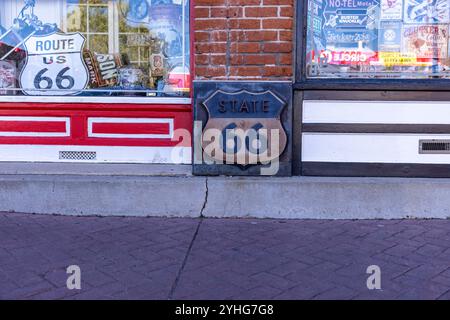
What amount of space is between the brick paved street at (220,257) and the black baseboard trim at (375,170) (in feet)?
1.78

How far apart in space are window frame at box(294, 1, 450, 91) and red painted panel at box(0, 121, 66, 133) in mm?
2793

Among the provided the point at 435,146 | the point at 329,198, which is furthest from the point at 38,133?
the point at 435,146

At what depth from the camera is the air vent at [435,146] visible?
5.43 meters

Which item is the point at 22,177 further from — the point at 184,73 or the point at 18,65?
the point at 184,73

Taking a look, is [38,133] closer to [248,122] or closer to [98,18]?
[98,18]

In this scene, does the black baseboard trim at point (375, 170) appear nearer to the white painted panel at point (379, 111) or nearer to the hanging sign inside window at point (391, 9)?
the white painted panel at point (379, 111)

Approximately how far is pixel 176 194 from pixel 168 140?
907 millimetres

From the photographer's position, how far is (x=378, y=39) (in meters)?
5.62

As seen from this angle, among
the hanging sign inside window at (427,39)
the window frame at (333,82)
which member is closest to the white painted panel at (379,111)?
the window frame at (333,82)

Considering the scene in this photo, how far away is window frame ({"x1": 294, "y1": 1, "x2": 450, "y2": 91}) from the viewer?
17.6ft

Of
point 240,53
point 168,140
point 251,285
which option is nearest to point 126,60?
point 168,140

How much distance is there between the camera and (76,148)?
238 inches

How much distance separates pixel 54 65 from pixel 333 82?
3335mm

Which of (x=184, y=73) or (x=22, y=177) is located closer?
(x=22, y=177)
